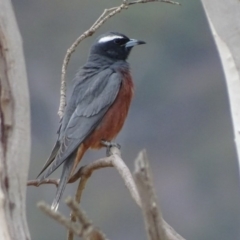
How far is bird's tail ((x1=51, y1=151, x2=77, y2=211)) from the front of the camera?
→ 3.42 meters

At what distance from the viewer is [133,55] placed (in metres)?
8.52

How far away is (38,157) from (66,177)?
390 centimetres

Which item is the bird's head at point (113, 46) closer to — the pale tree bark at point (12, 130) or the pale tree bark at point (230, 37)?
the pale tree bark at point (12, 130)

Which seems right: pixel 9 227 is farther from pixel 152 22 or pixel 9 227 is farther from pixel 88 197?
pixel 152 22

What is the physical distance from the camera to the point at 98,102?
418 cm

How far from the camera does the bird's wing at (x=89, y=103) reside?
400 cm

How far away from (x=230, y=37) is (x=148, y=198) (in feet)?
2.34

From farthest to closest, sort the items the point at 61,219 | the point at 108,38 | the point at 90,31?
the point at 108,38
the point at 90,31
the point at 61,219

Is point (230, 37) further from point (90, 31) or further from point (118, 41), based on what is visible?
point (118, 41)

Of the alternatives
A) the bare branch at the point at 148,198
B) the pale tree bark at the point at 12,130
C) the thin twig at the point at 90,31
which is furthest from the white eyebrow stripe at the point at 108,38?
the bare branch at the point at 148,198

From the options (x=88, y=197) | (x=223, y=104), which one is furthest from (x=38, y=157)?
(x=223, y=104)

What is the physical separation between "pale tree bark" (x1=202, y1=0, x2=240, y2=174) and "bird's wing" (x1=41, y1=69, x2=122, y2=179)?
5.66ft

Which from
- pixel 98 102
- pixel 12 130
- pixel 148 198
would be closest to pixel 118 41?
pixel 98 102

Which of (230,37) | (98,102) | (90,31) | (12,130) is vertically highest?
(230,37)
